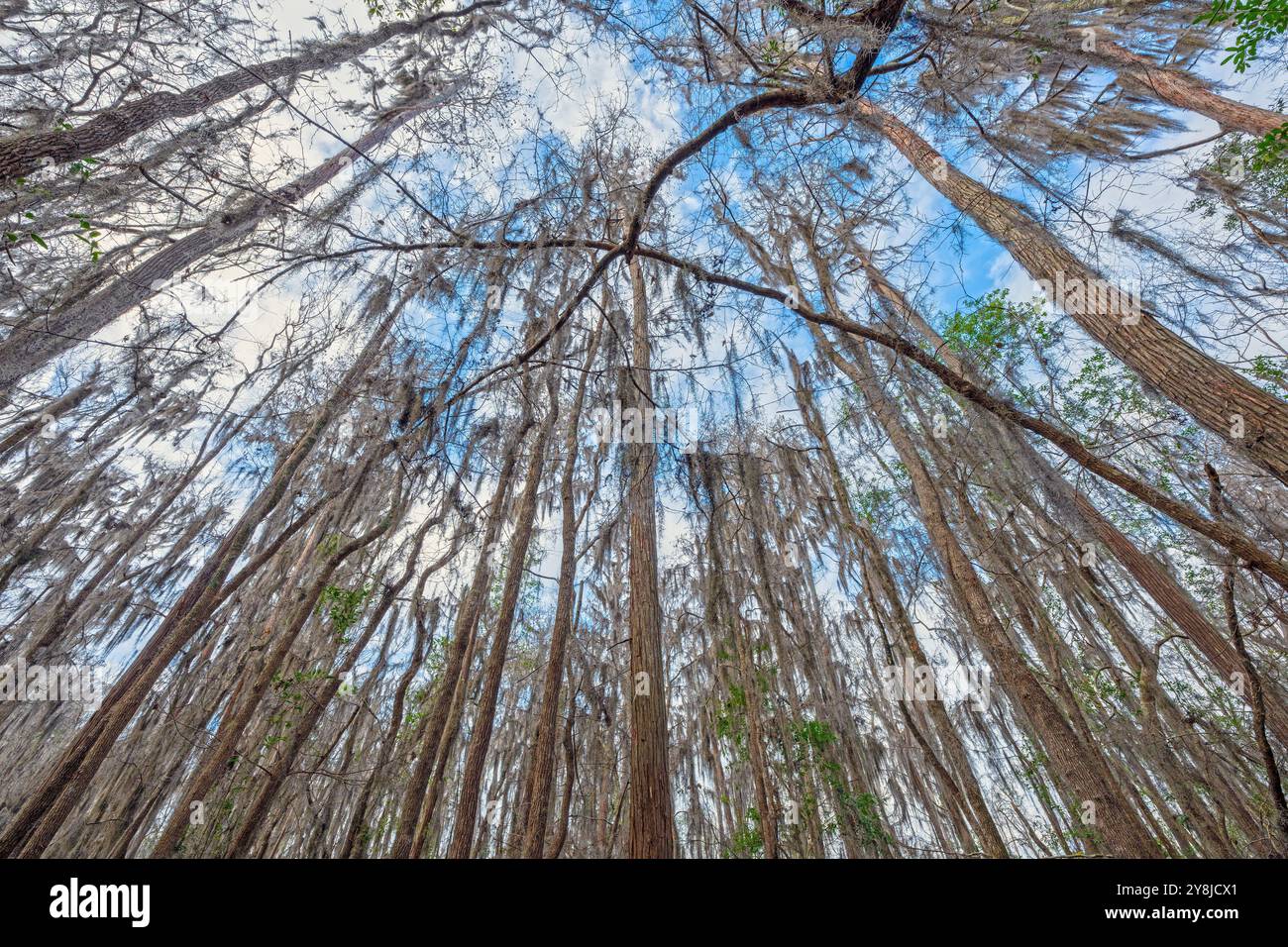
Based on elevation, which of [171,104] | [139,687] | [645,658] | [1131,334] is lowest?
[645,658]

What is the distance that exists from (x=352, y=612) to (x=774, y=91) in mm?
6455

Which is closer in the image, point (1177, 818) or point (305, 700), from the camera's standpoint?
point (305, 700)

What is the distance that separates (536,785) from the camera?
13.7 feet

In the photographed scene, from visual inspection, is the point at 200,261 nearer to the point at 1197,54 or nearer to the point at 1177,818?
the point at 1197,54

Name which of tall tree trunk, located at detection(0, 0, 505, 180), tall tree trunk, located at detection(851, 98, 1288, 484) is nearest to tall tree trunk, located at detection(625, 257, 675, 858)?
tall tree trunk, located at detection(851, 98, 1288, 484)

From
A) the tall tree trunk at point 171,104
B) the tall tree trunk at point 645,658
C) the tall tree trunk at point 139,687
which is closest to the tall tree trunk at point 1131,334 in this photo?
the tall tree trunk at point 645,658

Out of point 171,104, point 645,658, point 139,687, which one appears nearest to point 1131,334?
point 645,658

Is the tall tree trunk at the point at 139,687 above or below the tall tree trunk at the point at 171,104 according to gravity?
below

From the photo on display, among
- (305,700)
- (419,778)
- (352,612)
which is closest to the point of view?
(419,778)

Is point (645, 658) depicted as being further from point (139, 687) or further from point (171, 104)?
point (171, 104)

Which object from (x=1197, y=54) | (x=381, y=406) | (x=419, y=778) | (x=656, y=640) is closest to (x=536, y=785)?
(x=419, y=778)

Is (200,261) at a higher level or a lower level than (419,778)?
higher

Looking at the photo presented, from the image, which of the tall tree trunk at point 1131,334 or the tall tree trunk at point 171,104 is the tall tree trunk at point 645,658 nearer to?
the tall tree trunk at point 1131,334

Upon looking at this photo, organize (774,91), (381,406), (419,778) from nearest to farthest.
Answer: (774,91)
(381,406)
(419,778)
